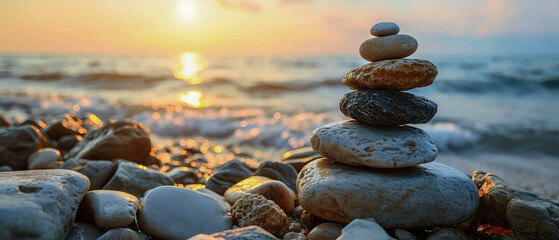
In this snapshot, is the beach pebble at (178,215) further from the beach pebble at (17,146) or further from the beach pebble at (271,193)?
the beach pebble at (17,146)

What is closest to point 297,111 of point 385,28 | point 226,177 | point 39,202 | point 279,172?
point 279,172

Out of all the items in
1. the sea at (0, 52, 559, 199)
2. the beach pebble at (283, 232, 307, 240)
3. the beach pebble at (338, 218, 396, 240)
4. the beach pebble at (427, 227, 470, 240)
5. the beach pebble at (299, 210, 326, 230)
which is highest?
the beach pebble at (338, 218, 396, 240)

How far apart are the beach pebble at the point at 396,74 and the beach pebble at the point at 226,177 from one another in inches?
72.3

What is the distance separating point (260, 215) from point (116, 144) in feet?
9.24

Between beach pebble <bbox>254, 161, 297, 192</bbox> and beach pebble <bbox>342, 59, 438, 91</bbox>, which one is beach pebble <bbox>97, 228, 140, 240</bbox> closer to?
beach pebble <bbox>254, 161, 297, 192</bbox>

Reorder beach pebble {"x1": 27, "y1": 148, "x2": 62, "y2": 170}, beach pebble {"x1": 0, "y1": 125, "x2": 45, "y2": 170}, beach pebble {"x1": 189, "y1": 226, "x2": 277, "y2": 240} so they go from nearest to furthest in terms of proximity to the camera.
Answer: beach pebble {"x1": 189, "y1": 226, "x2": 277, "y2": 240}, beach pebble {"x1": 27, "y1": 148, "x2": 62, "y2": 170}, beach pebble {"x1": 0, "y1": 125, "x2": 45, "y2": 170}

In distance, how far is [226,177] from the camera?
4.20 meters

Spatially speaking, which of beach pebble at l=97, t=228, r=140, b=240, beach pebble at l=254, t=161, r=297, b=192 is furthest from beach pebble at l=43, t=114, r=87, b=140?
beach pebble at l=97, t=228, r=140, b=240

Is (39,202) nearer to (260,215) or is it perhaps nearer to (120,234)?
(120,234)

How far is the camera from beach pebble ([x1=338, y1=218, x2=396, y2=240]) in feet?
7.25

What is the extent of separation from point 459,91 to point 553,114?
17.6ft

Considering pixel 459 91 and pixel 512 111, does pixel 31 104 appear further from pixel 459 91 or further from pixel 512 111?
pixel 459 91

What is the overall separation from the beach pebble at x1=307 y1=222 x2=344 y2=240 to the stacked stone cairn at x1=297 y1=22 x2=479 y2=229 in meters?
0.07

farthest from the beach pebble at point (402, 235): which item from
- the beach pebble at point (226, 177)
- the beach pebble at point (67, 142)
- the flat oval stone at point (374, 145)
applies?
the beach pebble at point (67, 142)
